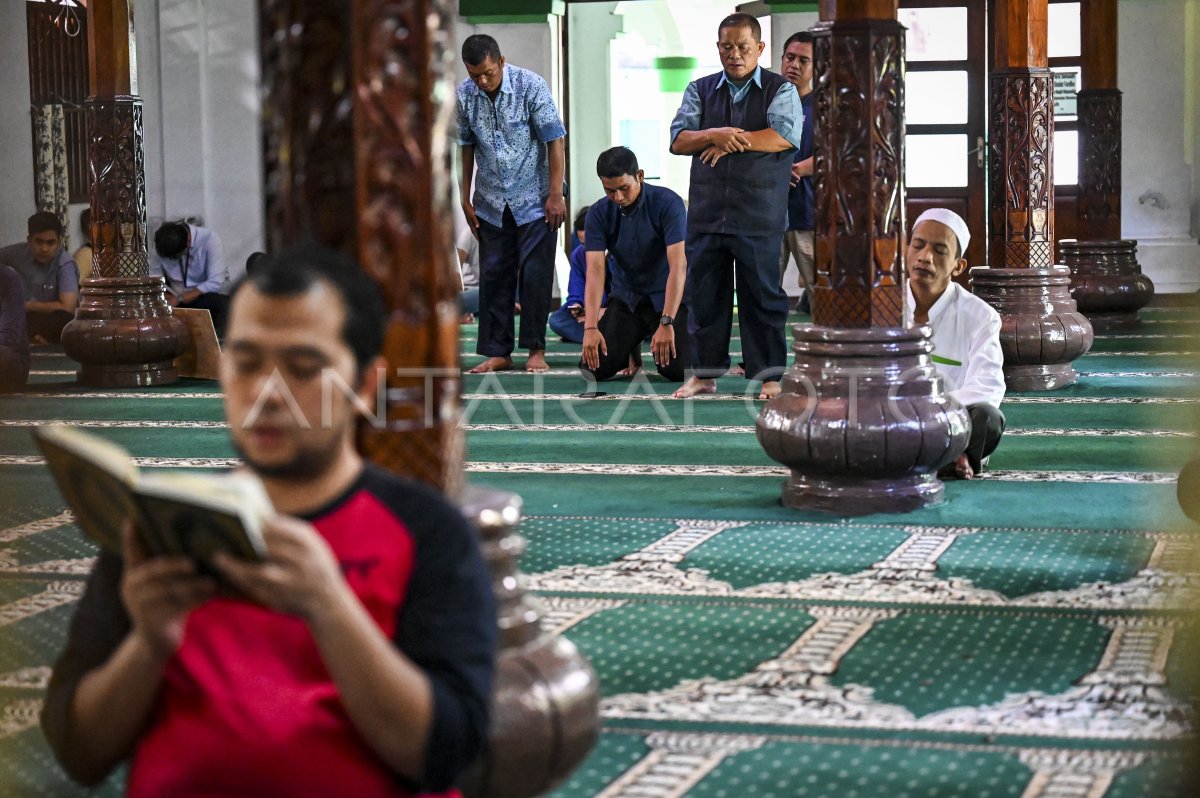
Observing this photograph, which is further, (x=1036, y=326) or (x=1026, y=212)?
(x=1026, y=212)

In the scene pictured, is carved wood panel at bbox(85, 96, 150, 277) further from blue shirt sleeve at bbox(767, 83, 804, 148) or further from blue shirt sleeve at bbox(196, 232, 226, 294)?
blue shirt sleeve at bbox(767, 83, 804, 148)

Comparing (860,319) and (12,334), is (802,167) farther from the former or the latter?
(860,319)

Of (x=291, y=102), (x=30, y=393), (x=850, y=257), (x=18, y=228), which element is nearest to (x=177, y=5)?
(x=18, y=228)

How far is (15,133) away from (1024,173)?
7.27m

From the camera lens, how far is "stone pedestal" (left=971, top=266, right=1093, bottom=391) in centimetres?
659

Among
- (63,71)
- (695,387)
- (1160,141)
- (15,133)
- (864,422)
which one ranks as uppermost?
(63,71)

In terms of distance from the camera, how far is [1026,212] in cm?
676

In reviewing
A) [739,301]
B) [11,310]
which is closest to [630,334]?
[739,301]

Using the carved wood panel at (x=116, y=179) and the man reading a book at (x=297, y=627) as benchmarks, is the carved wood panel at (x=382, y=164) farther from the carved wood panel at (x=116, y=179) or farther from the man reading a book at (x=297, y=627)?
A: the carved wood panel at (x=116, y=179)

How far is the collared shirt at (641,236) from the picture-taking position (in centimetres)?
680

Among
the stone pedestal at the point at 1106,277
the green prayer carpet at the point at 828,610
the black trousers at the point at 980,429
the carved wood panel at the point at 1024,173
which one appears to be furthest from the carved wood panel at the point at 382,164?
the stone pedestal at the point at 1106,277

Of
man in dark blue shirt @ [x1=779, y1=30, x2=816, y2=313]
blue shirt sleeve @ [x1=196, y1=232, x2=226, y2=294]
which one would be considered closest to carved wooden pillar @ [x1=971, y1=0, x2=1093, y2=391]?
man in dark blue shirt @ [x1=779, y1=30, x2=816, y2=313]

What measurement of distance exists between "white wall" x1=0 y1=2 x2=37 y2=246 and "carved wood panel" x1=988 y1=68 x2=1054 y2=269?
277 inches

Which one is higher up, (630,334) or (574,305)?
(574,305)
